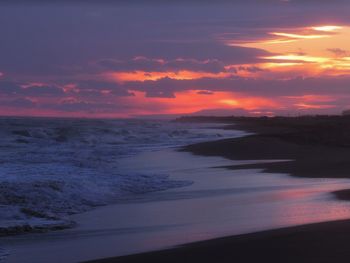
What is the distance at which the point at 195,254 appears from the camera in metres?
9.08

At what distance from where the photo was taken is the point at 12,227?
451 inches

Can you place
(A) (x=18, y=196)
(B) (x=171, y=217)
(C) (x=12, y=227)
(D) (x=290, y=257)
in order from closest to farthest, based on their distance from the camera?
(D) (x=290, y=257) < (C) (x=12, y=227) < (B) (x=171, y=217) < (A) (x=18, y=196)

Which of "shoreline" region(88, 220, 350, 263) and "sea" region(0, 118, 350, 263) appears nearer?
"shoreline" region(88, 220, 350, 263)

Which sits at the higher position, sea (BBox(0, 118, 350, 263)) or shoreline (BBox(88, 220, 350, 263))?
sea (BBox(0, 118, 350, 263))

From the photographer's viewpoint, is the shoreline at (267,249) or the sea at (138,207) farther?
the sea at (138,207)

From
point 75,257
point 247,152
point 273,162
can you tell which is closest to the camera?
point 75,257

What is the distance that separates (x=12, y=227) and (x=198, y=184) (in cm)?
725

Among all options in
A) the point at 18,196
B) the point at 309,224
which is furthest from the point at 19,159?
the point at 309,224

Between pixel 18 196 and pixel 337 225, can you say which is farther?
pixel 18 196

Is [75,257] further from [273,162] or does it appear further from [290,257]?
[273,162]

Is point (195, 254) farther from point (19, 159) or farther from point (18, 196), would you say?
point (19, 159)

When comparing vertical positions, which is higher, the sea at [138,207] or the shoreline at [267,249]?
the sea at [138,207]

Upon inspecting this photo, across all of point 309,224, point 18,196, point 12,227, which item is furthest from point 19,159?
point 309,224

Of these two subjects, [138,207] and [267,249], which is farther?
[138,207]
